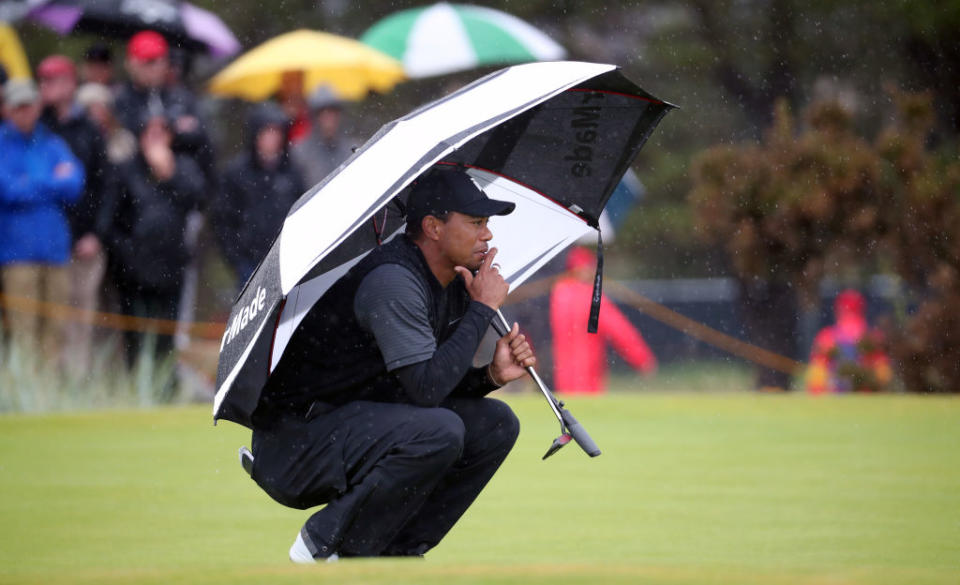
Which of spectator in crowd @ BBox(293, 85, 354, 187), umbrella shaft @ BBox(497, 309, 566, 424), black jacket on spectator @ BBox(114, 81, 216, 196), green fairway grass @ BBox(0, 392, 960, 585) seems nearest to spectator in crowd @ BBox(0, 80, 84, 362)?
black jacket on spectator @ BBox(114, 81, 216, 196)

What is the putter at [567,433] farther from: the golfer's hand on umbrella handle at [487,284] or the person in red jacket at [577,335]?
the person in red jacket at [577,335]

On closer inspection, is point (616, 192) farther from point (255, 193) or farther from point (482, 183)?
point (482, 183)

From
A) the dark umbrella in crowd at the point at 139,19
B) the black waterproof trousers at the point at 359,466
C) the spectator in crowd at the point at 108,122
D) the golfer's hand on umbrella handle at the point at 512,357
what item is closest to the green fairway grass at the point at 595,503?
the black waterproof trousers at the point at 359,466

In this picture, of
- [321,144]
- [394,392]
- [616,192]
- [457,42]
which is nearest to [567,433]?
[394,392]

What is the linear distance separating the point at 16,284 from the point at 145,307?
939 millimetres

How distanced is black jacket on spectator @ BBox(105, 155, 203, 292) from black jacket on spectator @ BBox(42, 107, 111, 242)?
4.1 inches

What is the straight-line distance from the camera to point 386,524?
15.7 feet

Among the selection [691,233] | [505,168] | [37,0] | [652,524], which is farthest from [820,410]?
[691,233]

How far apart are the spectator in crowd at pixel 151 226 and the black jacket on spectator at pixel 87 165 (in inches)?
4.4

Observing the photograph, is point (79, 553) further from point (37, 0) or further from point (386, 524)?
point (37, 0)

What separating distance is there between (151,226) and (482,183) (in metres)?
5.86

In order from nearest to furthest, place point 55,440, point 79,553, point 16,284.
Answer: point 79,553 → point 55,440 → point 16,284

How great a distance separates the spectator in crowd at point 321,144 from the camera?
36.4ft

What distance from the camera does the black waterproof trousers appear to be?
472 centimetres
